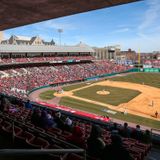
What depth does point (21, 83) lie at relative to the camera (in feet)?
155

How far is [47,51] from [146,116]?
44.2 meters

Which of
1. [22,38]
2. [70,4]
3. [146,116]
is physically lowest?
[146,116]

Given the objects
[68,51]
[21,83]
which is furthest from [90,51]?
[21,83]

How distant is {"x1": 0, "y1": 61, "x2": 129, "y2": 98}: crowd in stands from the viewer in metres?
43.4

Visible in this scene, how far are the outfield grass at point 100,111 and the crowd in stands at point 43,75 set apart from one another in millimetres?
8290

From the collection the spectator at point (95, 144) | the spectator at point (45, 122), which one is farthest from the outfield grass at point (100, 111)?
the spectator at point (95, 144)

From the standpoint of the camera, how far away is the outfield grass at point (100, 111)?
2783 centimetres

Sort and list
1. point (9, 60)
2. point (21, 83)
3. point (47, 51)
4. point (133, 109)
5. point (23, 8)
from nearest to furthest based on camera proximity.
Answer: point (23, 8), point (133, 109), point (21, 83), point (9, 60), point (47, 51)

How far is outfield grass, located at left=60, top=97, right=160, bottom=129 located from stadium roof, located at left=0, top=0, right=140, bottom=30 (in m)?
23.9

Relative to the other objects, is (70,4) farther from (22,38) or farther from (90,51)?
(22,38)

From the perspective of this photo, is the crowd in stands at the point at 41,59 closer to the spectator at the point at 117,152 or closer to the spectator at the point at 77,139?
the spectator at the point at 77,139

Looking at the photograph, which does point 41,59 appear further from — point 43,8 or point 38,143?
point 43,8

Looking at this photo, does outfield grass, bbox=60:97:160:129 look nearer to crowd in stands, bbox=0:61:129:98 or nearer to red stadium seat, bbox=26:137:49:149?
A: crowd in stands, bbox=0:61:129:98

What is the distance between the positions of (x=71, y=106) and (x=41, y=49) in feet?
114
